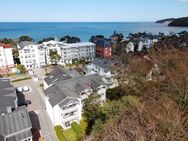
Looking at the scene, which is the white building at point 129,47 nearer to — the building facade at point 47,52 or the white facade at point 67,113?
the building facade at point 47,52

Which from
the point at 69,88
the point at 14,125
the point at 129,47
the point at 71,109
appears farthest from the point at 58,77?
the point at 129,47

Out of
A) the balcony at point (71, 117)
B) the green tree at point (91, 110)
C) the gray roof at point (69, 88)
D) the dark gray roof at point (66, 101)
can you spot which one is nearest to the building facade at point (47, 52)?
the gray roof at point (69, 88)

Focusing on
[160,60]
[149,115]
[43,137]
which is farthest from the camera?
[160,60]

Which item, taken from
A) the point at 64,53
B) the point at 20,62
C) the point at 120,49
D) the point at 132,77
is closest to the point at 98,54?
the point at 120,49

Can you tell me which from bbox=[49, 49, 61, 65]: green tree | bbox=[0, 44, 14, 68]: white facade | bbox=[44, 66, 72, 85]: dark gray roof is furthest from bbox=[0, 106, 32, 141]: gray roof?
bbox=[0, 44, 14, 68]: white facade

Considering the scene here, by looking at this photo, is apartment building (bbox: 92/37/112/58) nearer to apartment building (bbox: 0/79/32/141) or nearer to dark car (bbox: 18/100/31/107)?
dark car (bbox: 18/100/31/107)

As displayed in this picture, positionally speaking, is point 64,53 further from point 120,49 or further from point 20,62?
point 120,49
